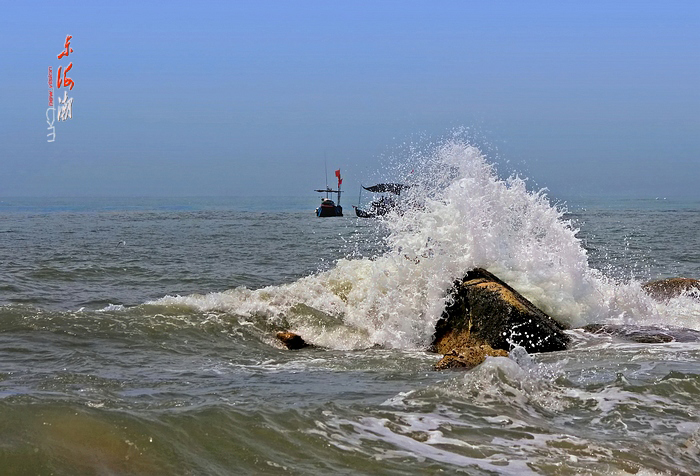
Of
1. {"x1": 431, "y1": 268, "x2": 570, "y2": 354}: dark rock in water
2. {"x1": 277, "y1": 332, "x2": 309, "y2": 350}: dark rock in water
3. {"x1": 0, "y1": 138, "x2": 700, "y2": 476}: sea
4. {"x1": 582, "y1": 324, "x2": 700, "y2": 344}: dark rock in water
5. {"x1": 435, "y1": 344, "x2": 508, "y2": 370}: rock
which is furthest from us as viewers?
{"x1": 277, "y1": 332, "x2": 309, "y2": 350}: dark rock in water

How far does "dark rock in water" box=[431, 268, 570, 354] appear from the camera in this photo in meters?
8.78

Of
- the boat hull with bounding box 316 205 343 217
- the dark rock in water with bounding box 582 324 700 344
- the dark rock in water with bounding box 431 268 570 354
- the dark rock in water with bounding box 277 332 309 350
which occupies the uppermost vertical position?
the boat hull with bounding box 316 205 343 217

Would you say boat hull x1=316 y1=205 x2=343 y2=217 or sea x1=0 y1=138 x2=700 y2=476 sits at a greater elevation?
boat hull x1=316 y1=205 x2=343 y2=217

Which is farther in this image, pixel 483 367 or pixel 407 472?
pixel 483 367

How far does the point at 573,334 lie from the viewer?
9844 millimetres

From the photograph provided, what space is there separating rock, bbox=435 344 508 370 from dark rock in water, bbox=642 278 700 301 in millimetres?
5992

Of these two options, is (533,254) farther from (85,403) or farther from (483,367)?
(85,403)

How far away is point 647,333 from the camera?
9469 mm

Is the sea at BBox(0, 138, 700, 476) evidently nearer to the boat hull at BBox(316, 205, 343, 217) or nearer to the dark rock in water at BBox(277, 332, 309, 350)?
the dark rock in water at BBox(277, 332, 309, 350)

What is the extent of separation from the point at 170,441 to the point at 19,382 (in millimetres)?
2345

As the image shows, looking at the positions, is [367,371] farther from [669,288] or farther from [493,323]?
[669,288]

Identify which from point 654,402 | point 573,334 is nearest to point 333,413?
point 654,402

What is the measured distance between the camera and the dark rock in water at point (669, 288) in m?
12.5

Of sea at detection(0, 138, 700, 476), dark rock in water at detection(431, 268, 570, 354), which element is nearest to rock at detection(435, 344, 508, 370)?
sea at detection(0, 138, 700, 476)
